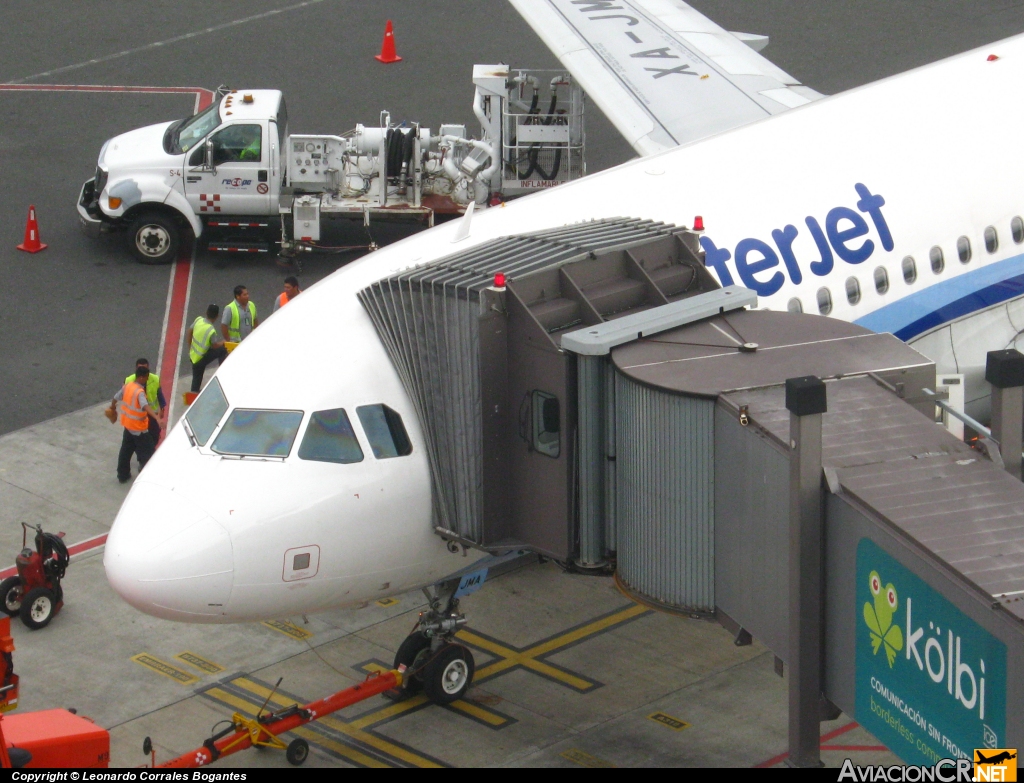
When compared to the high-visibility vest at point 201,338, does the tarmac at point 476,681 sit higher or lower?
lower

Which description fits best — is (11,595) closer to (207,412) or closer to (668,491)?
(207,412)

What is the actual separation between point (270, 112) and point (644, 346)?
18290 mm

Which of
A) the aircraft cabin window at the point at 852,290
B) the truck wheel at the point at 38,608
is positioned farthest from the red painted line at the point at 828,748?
the truck wheel at the point at 38,608

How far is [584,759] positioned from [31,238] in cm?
1966

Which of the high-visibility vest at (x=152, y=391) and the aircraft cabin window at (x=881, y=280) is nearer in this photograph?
the aircraft cabin window at (x=881, y=280)

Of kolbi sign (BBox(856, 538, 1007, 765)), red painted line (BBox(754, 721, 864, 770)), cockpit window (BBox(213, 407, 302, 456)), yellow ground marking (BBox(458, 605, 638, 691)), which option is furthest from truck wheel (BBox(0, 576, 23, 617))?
kolbi sign (BBox(856, 538, 1007, 765))

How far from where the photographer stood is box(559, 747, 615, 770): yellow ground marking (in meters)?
15.1

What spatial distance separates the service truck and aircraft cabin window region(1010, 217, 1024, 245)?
12393 mm

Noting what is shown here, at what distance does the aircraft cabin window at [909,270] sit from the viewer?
17484 mm

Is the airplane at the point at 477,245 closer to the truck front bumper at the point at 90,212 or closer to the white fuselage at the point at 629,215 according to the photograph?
the white fuselage at the point at 629,215

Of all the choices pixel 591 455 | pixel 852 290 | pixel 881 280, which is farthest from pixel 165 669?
pixel 881 280

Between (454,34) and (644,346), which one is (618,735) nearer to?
(644,346)

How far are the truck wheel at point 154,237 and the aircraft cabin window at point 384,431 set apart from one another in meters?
16.7

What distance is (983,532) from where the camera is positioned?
9.80 meters
